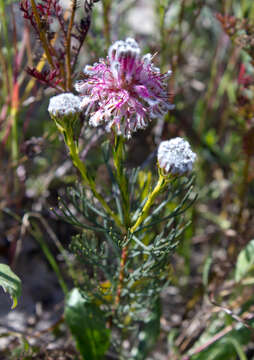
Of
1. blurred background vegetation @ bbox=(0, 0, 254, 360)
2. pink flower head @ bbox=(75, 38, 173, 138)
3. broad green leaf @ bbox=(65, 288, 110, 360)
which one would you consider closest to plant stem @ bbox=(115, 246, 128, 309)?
broad green leaf @ bbox=(65, 288, 110, 360)

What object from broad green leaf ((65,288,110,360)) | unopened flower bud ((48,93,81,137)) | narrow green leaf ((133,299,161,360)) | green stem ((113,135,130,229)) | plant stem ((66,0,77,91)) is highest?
plant stem ((66,0,77,91))

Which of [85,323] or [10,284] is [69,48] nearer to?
[10,284]

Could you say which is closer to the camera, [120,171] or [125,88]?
[125,88]

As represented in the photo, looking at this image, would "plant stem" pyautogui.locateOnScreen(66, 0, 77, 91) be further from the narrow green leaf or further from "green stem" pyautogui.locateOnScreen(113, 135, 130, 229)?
the narrow green leaf

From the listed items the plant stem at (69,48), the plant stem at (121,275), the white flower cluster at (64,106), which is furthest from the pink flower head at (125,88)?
the plant stem at (121,275)

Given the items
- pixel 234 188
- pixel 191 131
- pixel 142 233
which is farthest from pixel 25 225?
pixel 234 188

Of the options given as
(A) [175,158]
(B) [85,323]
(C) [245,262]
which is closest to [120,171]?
(A) [175,158]

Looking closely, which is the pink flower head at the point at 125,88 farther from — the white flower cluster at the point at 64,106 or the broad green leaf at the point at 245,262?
the broad green leaf at the point at 245,262
